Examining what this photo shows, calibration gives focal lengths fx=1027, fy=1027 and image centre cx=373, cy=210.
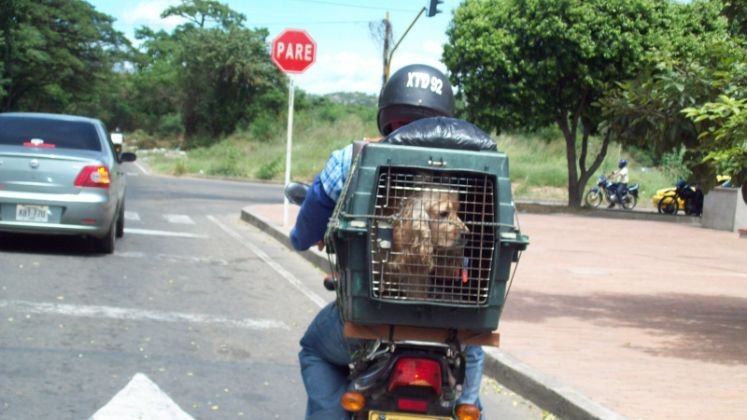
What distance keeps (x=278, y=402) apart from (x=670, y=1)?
85.4ft

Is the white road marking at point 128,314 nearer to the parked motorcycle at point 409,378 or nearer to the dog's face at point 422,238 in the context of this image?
the parked motorcycle at point 409,378

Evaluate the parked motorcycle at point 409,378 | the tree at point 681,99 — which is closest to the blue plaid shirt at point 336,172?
the parked motorcycle at point 409,378

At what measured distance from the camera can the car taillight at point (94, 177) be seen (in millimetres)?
11625

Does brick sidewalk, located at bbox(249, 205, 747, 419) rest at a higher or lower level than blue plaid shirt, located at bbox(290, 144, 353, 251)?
lower

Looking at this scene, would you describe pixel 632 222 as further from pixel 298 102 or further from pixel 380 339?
pixel 298 102

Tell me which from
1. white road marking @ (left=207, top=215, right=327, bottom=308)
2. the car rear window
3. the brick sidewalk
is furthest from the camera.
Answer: the car rear window

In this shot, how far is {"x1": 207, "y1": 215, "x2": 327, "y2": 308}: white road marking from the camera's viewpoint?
33.9 ft

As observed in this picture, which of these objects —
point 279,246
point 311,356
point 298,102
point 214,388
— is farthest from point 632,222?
point 298,102

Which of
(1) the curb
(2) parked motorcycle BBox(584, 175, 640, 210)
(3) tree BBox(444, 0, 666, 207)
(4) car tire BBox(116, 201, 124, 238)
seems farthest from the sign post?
(2) parked motorcycle BBox(584, 175, 640, 210)

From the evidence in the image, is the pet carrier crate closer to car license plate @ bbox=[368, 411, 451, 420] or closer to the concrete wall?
car license plate @ bbox=[368, 411, 451, 420]

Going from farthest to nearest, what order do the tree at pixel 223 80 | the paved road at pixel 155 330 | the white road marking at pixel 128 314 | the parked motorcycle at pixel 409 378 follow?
1. the tree at pixel 223 80
2. the white road marking at pixel 128 314
3. the paved road at pixel 155 330
4. the parked motorcycle at pixel 409 378

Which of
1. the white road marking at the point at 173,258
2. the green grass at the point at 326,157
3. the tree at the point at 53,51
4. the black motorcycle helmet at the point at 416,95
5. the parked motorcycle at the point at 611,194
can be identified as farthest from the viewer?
the tree at the point at 53,51

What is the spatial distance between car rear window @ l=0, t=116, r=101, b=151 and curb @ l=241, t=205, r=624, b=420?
678 centimetres

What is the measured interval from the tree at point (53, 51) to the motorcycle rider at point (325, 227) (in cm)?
4576
